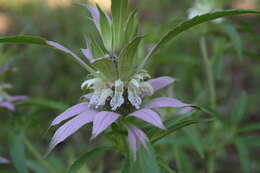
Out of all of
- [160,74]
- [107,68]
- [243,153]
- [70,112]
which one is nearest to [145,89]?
[107,68]

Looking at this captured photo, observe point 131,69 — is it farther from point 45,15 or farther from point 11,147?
point 45,15

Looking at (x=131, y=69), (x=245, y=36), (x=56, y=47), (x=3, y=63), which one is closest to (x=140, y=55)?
(x=245, y=36)

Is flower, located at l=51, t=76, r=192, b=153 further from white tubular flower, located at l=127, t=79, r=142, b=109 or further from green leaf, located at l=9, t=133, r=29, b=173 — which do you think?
green leaf, located at l=9, t=133, r=29, b=173

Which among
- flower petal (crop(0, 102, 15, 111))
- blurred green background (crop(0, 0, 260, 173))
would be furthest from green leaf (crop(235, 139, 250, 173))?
flower petal (crop(0, 102, 15, 111))

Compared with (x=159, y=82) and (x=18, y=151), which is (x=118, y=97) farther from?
(x=18, y=151)

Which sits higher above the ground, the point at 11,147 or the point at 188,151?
the point at 11,147

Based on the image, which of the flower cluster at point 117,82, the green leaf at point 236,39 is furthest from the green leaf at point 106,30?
the green leaf at point 236,39

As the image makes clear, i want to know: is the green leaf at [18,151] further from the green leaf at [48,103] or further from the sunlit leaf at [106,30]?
the sunlit leaf at [106,30]
